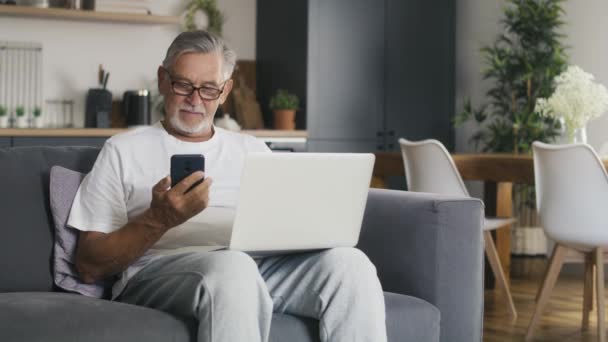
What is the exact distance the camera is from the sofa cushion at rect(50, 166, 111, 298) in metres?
2.39

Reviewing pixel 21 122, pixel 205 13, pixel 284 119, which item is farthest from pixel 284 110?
pixel 21 122

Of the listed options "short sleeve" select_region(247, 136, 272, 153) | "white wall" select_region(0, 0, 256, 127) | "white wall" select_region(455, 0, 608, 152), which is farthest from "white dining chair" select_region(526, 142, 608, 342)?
"white wall" select_region(0, 0, 256, 127)

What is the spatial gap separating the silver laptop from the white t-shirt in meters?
0.25

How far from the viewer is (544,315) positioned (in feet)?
14.4

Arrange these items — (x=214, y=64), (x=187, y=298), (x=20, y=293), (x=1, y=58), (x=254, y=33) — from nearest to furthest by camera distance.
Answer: (x=187, y=298) → (x=20, y=293) → (x=214, y=64) → (x=1, y=58) → (x=254, y=33)

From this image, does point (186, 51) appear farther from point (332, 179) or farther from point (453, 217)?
point (453, 217)

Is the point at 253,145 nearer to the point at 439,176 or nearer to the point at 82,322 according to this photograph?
the point at 82,322

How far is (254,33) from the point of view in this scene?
20.7ft

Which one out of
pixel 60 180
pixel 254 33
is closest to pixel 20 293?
pixel 60 180

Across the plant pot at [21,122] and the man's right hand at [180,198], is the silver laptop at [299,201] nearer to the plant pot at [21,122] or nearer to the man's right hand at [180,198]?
the man's right hand at [180,198]

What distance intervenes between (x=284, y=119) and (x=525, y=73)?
1476 millimetres

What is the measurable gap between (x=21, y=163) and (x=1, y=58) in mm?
3230

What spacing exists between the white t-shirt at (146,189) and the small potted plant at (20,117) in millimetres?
3155

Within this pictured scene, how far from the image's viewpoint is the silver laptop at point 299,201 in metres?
2.08
